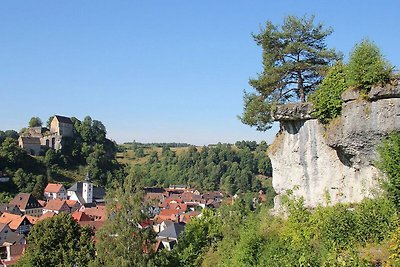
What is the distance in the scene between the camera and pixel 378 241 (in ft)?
36.8

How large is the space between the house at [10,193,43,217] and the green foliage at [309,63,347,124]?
220 feet

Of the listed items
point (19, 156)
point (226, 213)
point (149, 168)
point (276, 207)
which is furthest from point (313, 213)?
point (149, 168)

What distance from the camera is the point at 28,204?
7162cm

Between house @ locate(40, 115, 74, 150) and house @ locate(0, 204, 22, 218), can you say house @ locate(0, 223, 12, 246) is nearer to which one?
house @ locate(0, 204, 22, 218)

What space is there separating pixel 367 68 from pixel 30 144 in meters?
103

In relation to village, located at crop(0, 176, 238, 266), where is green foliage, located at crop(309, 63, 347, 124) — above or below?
above

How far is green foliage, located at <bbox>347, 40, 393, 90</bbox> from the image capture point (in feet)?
37.9

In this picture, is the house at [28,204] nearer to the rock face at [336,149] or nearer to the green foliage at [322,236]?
the green foliage at [322,236]

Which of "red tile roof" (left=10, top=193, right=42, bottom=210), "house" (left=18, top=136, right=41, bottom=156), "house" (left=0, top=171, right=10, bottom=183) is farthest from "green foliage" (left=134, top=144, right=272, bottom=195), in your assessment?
"red tile roof" (left=10, top=193, right=42, bottom=210)

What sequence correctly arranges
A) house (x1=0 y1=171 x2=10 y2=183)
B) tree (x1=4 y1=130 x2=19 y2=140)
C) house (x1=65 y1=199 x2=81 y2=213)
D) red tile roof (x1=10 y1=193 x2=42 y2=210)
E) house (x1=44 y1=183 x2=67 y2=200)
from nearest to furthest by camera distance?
1. red tile roof (x1=10 y1=193 x2=42 y2=210)
2. house (x1=65 y1=199 x2=81 y2=213)
3. house (x1=0 y1=171 x2=10 y2=183)
4. house (x1=44 y1=183 x2=67 y2=200)
5. tree (x1=4 y1=130 x2=19 y2=140)

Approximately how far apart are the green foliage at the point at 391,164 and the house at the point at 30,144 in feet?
331

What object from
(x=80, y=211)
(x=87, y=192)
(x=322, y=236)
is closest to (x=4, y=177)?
Answer: (x=87, y=192)

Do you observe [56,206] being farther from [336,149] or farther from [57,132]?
[336,149]

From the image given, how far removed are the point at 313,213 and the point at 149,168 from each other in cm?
12766
